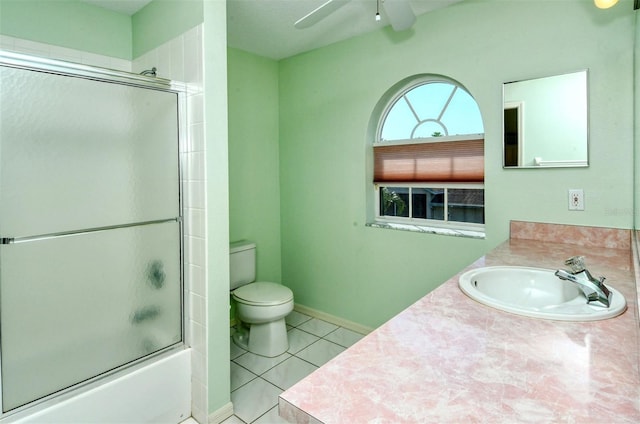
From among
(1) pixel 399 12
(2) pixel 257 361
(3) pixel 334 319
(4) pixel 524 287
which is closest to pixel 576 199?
(4) pixel 524 287

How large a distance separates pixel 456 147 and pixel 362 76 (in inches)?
36.0

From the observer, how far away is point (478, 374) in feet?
2.43

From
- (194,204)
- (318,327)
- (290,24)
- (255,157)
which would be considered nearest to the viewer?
(194,204)

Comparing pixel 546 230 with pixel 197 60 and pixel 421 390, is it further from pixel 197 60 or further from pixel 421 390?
pixel 197 60

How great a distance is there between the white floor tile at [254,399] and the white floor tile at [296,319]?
0.85 metres

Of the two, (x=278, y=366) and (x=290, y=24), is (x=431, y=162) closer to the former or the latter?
(x=290, y=24)

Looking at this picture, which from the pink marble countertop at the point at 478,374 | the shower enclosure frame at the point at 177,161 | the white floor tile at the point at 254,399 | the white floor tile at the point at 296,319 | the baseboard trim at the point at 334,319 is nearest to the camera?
the pink marble countertop at the point at 478,374

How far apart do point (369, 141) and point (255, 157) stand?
40.9 inches

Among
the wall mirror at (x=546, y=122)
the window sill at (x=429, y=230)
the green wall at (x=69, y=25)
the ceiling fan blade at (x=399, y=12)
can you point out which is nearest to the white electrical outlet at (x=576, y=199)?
the wall mirror at (x=546, y=122)

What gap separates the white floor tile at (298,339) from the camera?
272 centimetres

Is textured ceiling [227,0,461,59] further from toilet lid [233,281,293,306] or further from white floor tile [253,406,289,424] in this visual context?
white floor tile [253,406,289,424]

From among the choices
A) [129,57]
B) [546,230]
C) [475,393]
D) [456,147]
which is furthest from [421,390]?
[129,57]

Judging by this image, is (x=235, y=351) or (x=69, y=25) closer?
(x=69, y=25)

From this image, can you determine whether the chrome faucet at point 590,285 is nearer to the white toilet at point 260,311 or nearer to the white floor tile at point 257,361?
the white toilet at point 260,311
